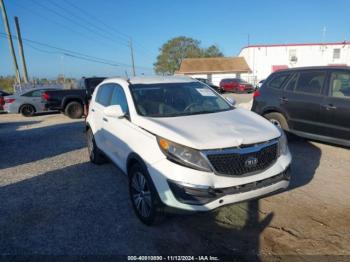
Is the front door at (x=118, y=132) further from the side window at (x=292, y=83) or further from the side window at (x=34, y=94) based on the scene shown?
the side window at (x=34, y=94)

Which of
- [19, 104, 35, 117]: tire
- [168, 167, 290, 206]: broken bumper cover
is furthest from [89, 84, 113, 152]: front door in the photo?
[19, 104, 35, 117]: tire

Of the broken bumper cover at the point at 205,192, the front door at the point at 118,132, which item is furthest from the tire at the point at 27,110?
the broken bumper cover at the point at 205,192

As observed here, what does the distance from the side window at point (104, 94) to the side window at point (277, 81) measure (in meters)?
4.00

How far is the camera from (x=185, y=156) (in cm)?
293

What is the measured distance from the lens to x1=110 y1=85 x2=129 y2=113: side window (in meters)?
4.10

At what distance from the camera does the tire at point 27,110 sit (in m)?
14.5

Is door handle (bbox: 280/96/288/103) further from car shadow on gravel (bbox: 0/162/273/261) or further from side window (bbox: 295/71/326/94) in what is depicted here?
car shadow on gravel (bbox: 0/162/273/261)

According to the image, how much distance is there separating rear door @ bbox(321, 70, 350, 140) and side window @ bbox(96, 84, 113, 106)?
13.8 feet

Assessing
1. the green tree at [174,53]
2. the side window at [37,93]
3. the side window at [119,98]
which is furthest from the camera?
the green tree at [174,53]

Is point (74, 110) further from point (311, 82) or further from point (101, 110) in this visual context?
point (311, 82)

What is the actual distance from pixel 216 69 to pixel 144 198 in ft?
134

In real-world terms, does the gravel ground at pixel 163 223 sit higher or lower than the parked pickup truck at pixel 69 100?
lower

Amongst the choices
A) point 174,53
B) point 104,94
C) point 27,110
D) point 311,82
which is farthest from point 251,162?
point 174,53

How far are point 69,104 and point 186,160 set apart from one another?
11222 millimetres
